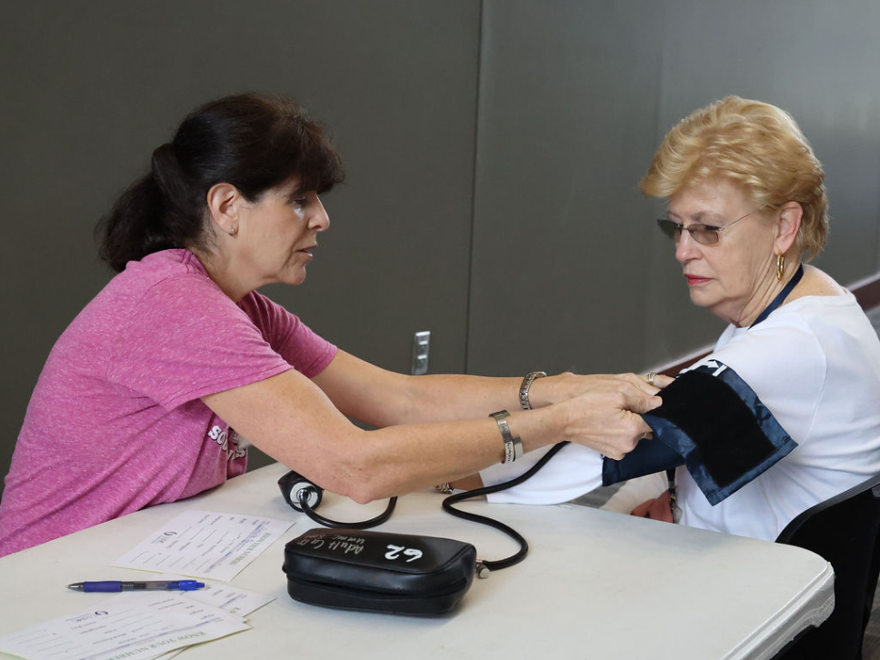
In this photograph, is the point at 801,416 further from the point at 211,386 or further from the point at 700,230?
the point at 211,386

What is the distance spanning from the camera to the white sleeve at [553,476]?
1.60 meters

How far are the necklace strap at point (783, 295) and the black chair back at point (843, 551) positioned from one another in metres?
0.40

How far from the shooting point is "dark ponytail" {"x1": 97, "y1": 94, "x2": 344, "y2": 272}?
1.67 m

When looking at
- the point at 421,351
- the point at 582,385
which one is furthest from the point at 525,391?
the point at 421,351

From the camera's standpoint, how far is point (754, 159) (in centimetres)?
177

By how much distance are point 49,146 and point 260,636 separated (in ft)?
5.87

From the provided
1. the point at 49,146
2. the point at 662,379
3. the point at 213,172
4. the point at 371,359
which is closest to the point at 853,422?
the point at 662,379

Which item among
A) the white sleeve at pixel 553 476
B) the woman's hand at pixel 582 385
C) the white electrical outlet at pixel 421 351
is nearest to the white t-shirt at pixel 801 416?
the white sleeve at pixel 553 476

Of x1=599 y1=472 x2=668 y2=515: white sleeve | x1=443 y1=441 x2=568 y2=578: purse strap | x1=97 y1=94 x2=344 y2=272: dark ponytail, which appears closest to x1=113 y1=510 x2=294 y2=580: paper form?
x1=443 y1=441 x2=568 y2=578: purse strap

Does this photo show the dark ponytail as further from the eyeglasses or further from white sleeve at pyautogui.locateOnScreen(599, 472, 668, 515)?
white sleeve at pyautogui.locateOnScreen(599, 472, 668, 515)

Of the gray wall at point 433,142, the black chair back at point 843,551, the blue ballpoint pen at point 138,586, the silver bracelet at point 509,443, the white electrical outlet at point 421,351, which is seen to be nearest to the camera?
the blue ballpoint pen at point 138,586

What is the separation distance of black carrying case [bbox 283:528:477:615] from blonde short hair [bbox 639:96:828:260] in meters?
0.98

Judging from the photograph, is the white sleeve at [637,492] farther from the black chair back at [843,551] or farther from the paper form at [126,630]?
the paper form at [126,630]

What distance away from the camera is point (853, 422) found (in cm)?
162
